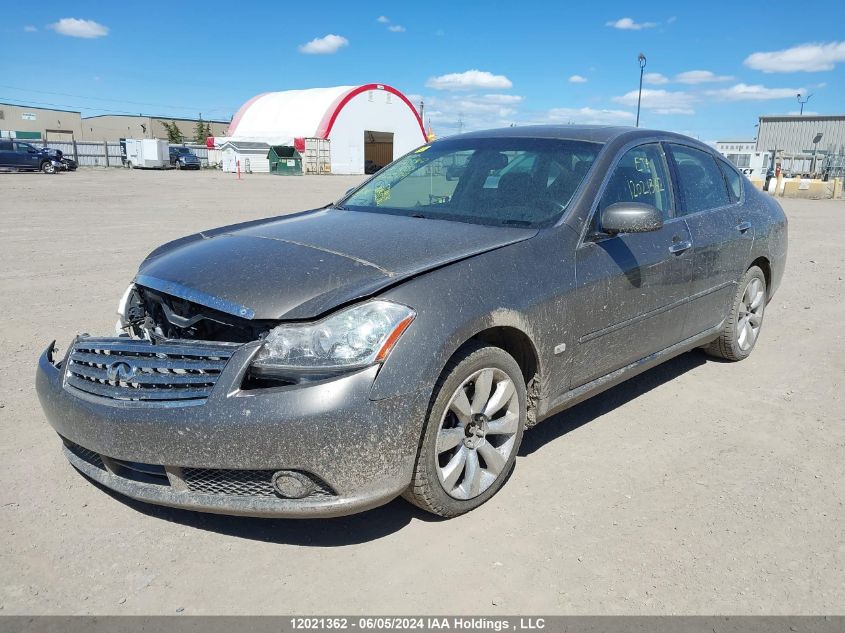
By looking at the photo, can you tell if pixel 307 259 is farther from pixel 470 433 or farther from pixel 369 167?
pixel 369 167

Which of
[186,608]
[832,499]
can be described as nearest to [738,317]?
[832,499]

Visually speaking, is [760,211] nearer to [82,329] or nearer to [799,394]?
Result: [799,394]

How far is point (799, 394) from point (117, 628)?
433 cm

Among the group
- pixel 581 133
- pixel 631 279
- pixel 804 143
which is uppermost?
pixel 804 143

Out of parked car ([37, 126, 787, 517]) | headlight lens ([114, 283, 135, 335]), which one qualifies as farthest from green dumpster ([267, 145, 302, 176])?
headlight lens ([114, 283, 135, 335])

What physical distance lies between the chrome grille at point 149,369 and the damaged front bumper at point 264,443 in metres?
0.03

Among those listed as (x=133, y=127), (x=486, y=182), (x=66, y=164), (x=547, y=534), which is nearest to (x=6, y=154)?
(x=66, y=164)

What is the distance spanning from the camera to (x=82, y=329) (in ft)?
18.3

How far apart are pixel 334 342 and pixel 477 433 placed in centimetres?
84

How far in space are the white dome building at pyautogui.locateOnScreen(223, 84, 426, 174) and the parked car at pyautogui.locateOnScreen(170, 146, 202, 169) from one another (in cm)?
237

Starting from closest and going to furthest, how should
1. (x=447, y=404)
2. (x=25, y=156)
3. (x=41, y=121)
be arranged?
1. (x=447, y=404)
2. (x=25, y=156)
3. (x=41, y=121)

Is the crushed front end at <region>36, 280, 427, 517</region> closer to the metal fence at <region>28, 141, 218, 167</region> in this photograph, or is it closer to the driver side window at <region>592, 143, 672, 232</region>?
the driver side window at <region>592, 143, 672, 232</region>

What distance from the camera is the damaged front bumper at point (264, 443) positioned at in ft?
7.99

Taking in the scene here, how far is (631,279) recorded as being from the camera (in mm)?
3666
